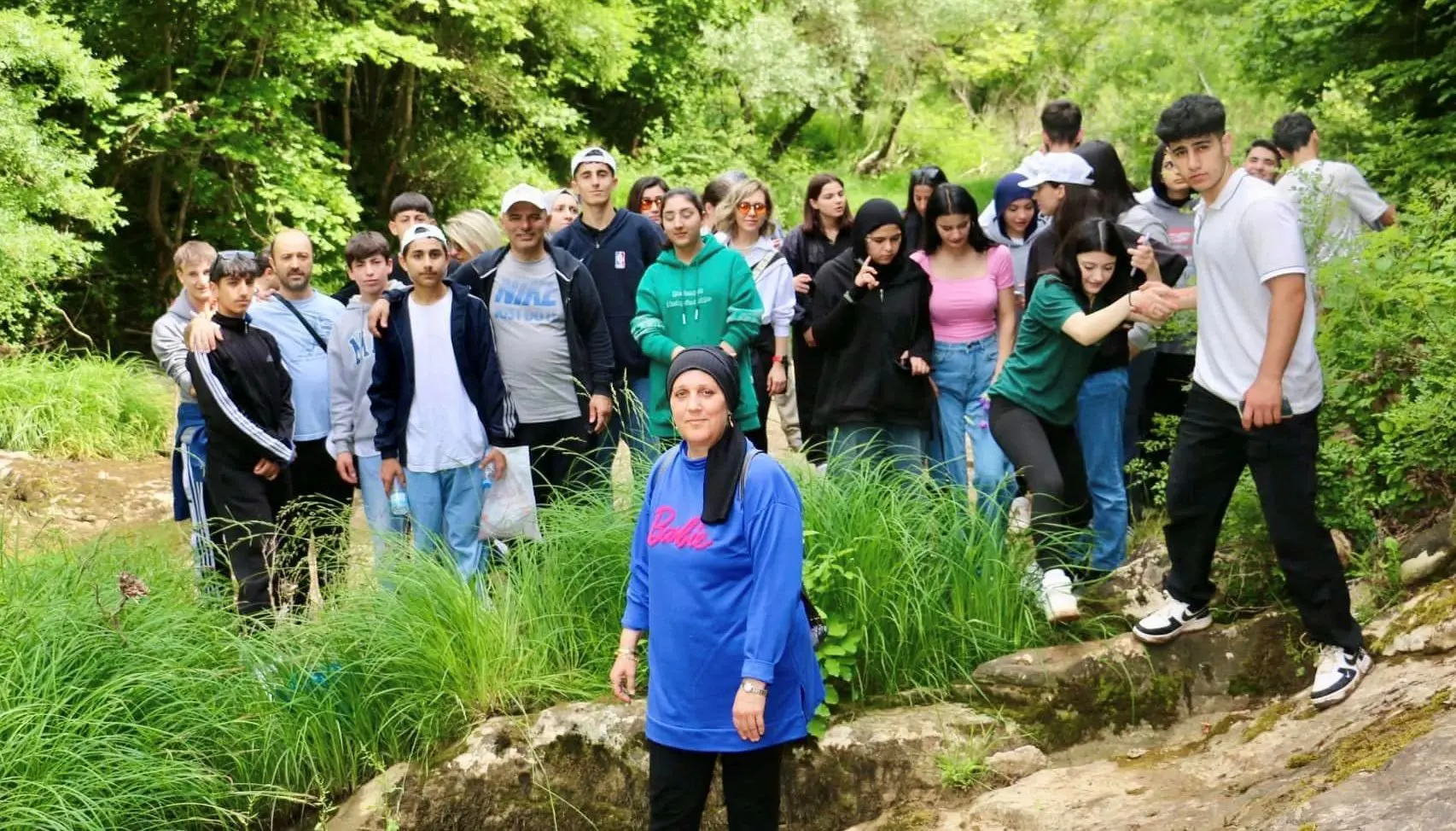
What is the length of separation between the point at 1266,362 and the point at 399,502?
12.2 ft

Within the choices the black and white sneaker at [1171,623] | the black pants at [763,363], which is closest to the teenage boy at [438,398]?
the black pants at [763,363]

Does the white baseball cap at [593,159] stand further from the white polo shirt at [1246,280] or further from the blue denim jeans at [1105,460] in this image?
the white polo shirt at [1246,280]

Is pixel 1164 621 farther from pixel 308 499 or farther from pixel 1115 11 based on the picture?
pixel 1115 11

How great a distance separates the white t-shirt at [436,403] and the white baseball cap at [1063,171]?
2.61 meters

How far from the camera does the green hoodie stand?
21.7ft

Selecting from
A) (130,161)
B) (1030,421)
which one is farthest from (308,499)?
(130,161)

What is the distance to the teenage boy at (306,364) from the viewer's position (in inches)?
261

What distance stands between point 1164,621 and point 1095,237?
4.77 ft

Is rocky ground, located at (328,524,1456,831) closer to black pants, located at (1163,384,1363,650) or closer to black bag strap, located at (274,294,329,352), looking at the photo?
black pants, located at (1163,384,1363,650)

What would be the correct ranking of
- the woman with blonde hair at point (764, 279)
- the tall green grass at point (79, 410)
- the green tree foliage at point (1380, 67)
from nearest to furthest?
the woman with blonde hair at point (764, 279) < the green tree foliage at point (1380, 67) < the tall green grass at point (79, 410)

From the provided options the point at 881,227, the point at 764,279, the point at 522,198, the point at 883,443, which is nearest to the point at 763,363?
the point at 764,279

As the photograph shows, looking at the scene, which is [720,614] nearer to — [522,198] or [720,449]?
[720,449]

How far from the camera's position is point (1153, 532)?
6.07 m

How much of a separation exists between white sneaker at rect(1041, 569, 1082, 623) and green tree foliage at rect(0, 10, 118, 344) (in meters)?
9.17
